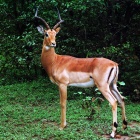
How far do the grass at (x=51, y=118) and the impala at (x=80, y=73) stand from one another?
1.18ft

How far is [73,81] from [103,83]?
663 millimetres

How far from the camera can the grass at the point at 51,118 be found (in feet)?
20.1

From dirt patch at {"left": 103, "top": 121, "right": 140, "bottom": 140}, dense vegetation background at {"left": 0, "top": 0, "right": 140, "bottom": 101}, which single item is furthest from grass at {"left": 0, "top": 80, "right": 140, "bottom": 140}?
dense vegetation background at {"left": 0, "top": 0, "right": 140, "bottom": 101}

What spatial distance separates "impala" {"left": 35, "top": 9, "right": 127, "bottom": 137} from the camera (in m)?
6.20

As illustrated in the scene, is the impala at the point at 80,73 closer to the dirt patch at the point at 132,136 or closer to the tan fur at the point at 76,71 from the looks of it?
the tan fur at the point at 76,71

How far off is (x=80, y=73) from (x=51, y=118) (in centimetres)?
141

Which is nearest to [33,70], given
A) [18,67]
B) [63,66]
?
[18,67]

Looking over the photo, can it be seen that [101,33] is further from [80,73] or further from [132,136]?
[132,136]

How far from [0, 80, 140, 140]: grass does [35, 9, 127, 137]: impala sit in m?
0.36

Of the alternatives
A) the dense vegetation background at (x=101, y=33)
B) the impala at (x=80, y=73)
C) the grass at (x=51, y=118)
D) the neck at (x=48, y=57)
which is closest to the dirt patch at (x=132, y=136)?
the grass at (x=51, y=118)

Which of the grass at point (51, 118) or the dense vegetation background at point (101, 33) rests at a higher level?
the dense vegetation background at point (101, 33)

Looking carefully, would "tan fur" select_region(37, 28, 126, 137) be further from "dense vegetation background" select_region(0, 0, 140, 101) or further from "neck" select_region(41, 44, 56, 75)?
"dense vegetation background" select_region(0, 0, 140, 101)

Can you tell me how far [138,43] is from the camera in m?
9.55

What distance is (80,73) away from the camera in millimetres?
6512
